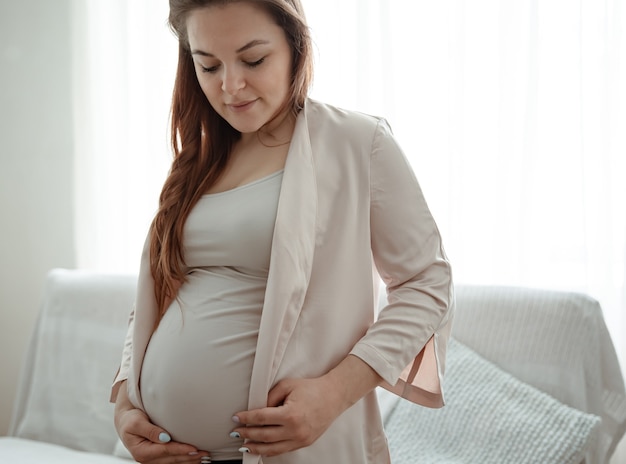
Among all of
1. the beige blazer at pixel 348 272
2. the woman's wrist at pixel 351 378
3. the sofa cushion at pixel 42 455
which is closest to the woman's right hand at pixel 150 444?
the beige blazer at pixel 348 272

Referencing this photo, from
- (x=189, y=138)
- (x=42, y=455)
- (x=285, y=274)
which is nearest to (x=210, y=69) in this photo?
(x=189, y=138)

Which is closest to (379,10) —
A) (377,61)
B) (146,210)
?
(377,61)

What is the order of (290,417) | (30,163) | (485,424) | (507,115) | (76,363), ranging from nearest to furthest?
(290,417) < (485,424) < (507,115) < (76,363) < (30,163)

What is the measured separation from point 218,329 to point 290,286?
14cm

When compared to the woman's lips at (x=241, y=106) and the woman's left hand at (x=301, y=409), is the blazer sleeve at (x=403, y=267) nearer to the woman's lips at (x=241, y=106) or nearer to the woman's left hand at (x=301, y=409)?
the woman's left hand at (x=301, y=409)

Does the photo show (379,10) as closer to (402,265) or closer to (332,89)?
(332,89)

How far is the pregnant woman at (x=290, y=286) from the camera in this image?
1014mm

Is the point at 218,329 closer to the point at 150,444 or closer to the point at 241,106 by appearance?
the point at 150,444

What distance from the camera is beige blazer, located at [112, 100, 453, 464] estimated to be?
1.01 m

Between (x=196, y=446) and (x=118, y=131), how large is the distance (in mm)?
1953

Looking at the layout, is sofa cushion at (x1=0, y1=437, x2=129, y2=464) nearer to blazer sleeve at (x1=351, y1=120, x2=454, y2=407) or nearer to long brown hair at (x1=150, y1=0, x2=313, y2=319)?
long brown hair at (x1=150, y1=0, x2=313, y2=319)

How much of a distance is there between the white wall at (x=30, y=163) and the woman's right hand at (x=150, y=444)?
2.02m

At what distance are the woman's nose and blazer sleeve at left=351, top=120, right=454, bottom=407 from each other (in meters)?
0.21

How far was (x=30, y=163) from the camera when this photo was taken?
303 cm
